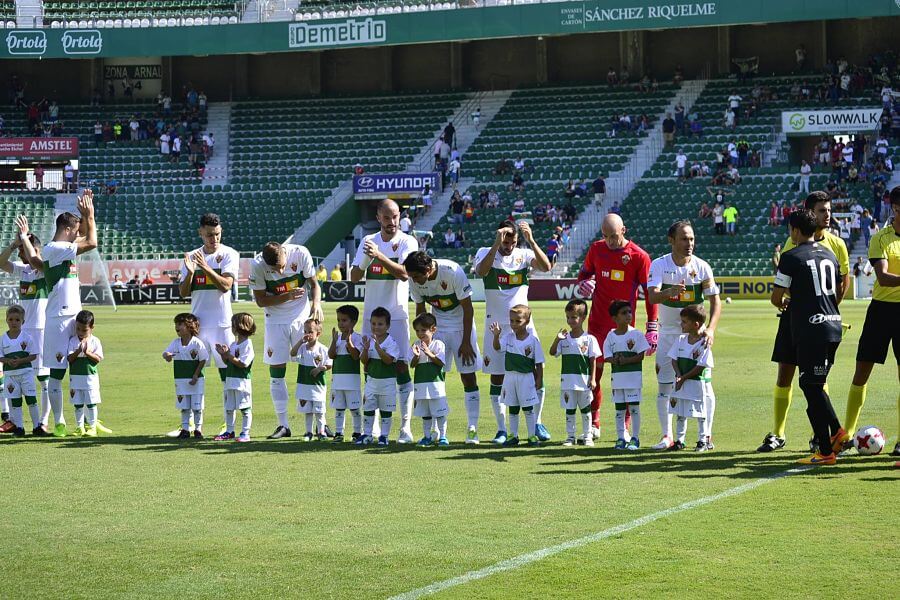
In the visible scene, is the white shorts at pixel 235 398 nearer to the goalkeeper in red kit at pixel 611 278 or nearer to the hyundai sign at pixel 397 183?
the goalkeeper in red kit at pixel 611 278

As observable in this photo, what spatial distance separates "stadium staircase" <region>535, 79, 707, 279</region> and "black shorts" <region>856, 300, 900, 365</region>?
32324mm

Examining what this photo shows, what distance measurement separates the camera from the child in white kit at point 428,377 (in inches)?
470

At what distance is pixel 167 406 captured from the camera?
52.3 ft

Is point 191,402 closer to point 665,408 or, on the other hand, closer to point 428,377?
point 428,377

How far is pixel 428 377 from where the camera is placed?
39.2 feet

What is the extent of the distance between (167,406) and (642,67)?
41.8m

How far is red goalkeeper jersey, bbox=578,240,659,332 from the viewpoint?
12.5 m

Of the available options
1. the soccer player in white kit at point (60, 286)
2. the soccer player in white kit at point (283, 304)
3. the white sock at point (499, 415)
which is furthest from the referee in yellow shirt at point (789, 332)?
the soccer player in white kit at point (60, 286)

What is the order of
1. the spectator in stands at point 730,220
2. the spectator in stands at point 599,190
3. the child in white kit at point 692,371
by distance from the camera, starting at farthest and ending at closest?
the spectator in stands at point 599,190 < the spectator in stands at point 730,220 < the child in white kit at point 692,371

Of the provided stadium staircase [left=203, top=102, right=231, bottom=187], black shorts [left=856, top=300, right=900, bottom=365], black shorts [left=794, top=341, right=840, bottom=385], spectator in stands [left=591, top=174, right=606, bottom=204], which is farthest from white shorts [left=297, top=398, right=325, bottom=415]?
stadium staircase [left=203, top=102, right=231, bottom=187]

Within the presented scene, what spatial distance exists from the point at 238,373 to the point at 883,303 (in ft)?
20.6

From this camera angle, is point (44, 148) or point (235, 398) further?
point (44, 148)

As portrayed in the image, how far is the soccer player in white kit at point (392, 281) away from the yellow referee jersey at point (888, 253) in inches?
171

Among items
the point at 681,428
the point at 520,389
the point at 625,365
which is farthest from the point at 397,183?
the point at 681,428
